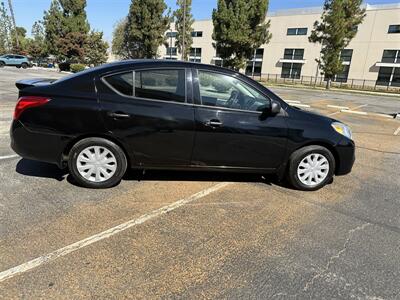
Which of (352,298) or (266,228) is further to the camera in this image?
(266,228)

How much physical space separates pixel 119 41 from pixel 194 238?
167 feet

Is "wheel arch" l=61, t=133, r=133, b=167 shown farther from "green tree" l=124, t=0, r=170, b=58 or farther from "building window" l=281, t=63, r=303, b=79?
"building window" l=281, t=63, r=303, b=79

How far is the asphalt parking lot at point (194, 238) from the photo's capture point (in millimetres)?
2375

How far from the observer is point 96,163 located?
3.82 m

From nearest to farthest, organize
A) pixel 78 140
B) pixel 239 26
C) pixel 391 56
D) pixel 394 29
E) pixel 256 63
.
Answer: pixel 78 140 → pixel 239 26 → pixel 394 29 → pixel 391 56 → pixel 256 63

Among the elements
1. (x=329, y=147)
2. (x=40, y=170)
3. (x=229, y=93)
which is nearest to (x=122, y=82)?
(x=229, y=93)

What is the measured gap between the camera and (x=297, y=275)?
2557 mm

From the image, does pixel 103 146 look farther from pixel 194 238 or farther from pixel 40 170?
pixel 194 238

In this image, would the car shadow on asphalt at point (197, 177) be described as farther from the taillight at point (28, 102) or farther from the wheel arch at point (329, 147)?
the taillight at point (28, 102)

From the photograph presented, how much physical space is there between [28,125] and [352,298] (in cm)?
369

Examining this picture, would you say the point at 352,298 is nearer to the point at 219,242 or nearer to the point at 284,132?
the point at 219,242

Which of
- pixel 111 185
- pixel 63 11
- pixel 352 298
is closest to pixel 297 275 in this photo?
pixel 352 298

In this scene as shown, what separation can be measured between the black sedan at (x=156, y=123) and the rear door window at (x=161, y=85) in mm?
12

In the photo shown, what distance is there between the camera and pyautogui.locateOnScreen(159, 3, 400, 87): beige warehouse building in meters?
39.5
